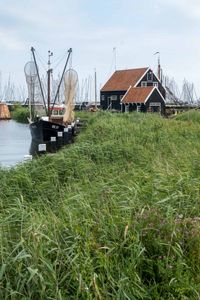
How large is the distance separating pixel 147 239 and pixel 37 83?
95.0 ft

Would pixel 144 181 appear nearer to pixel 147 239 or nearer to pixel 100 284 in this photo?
pixel 147 239

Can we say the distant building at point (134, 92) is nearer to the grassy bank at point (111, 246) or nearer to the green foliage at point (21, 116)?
the green foliage at point (21, 116)

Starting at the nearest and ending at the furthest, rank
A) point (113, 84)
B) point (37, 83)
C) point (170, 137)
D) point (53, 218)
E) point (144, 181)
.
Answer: point (53, 218) < point (144, 181) < point (170, 137) < point (37, 83) < point (113, 84)

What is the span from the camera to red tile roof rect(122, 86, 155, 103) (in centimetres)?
4984

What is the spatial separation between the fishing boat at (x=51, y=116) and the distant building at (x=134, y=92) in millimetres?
18127

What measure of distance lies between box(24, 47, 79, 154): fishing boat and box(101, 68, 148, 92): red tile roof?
2252 centimetres

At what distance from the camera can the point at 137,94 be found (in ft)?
169

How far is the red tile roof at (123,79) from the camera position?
55.1 m

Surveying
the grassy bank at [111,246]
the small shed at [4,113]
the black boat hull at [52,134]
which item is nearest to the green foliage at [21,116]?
the small shed at [4,113]

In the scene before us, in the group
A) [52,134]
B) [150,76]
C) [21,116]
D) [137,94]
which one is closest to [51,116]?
[52,134]

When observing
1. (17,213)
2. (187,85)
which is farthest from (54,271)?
(187,85)

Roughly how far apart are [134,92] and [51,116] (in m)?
24.9

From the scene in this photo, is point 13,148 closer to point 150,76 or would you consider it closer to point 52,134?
point 52,134

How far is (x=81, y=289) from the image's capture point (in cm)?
289
